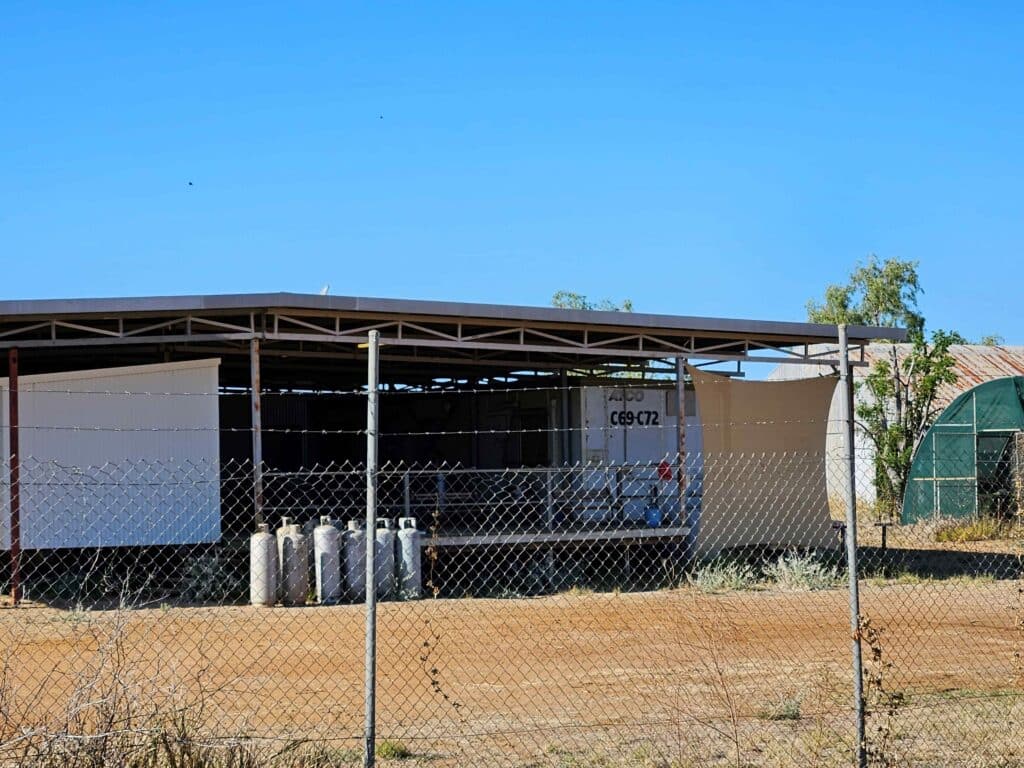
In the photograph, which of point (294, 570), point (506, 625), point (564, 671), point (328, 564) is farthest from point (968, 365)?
point (564, 671)

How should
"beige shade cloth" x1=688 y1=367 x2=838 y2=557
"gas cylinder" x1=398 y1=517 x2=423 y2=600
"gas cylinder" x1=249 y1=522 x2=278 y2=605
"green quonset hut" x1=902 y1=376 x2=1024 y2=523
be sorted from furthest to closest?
"green quonset hut" x1=902 y1=376 x2=1024 y2=523 < "beige shade cloth" x1=688 y1=367 x2=838 y2=557 < "gas cylinder" x1=398 y1=517 x2=423 y2=600 < "gas cylinder" x1=249 y1=522 x2=278 y2=605

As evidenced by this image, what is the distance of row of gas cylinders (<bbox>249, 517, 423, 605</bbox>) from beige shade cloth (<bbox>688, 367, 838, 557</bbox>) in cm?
484

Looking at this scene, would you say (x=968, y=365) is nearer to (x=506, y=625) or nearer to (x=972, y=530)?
(x=972, y=530)

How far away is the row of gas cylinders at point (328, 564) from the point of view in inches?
577

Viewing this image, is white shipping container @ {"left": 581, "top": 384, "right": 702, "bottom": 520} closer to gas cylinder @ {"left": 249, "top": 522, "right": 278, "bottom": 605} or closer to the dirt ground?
the dirt ground

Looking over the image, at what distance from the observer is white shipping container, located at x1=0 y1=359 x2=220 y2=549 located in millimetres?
14898

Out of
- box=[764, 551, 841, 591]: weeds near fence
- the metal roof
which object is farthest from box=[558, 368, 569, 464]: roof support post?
the metal roof

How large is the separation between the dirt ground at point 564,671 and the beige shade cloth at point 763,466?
2.48 m

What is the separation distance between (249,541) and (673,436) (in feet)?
28.1

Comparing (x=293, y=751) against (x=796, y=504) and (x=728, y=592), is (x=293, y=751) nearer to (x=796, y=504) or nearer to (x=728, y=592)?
(x=728, y=592)

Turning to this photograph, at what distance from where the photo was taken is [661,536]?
18.0 meters

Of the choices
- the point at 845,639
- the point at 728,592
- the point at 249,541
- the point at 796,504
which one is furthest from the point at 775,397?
the point at 249,541

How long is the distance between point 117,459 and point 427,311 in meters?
4.36

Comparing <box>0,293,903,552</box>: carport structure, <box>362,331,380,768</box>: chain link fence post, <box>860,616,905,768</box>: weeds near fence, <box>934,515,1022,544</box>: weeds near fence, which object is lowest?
<box>934,515,1022,544</box>: weeds near fence
